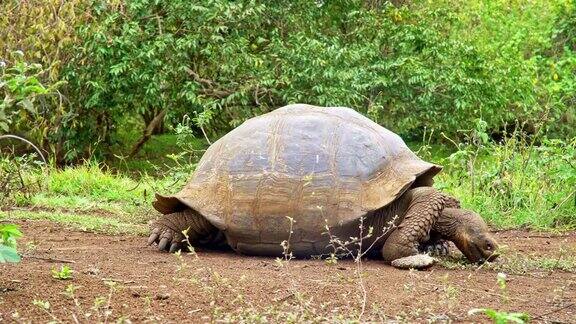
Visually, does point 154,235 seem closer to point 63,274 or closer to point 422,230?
point 422,230

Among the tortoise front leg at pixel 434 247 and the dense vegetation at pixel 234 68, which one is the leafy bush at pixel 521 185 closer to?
the tortoise front leg at pixel 434 247

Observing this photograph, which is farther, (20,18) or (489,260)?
(20,18)

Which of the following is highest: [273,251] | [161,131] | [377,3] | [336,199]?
[377,3]

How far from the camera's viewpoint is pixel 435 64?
16.7 metres

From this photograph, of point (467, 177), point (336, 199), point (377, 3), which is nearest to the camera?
point (336, 199)

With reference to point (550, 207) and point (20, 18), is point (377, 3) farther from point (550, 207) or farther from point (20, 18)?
point (550, 207)

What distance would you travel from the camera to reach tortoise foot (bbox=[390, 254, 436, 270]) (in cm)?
574

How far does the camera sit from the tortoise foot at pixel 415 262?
226 inches

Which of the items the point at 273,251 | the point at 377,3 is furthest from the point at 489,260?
the point at 377,3

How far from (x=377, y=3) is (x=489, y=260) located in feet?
43.2

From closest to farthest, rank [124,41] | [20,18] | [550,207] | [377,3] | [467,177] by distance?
1. [550,207]
2. [467,177]
3. [20,18]
4. [124,41]
5. [377,3]

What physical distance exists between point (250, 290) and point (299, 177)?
147cm

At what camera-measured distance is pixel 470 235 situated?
608cm

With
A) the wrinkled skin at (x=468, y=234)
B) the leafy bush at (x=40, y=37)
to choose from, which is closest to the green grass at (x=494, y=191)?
the leafy bush at (x=40, y=37)
